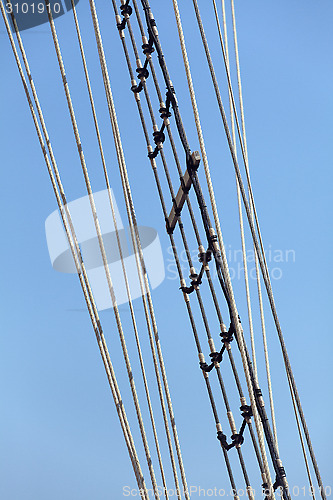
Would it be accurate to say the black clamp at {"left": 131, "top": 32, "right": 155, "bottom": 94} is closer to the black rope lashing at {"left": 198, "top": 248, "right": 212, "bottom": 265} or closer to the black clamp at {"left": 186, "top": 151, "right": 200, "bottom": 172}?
the black clamp at {"left": 186, "top": 151, "right": 200, "bottom": 172}

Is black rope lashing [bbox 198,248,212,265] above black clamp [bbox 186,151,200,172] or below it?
below

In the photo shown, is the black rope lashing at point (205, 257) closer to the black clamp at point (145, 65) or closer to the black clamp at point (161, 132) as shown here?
the black clamp at point (161, 132)

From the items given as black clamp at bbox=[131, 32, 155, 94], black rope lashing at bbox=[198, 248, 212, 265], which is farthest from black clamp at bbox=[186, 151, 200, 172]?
black clamp at bbox=[131, 32, 155, 94]

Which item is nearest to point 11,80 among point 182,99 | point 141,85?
point 182,99

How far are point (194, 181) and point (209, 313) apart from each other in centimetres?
278

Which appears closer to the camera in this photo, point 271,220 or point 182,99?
point 271,220

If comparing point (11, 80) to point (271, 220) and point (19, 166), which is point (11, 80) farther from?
point (271, 220)

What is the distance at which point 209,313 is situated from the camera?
147 inches

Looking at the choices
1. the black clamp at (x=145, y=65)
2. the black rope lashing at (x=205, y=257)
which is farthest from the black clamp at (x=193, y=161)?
the black clamp at (x=145, y=65)

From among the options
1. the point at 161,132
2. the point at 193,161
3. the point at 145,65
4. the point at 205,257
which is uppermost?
the point at 145,65

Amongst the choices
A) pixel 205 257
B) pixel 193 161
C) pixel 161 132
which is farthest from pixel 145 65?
pixel 205 257

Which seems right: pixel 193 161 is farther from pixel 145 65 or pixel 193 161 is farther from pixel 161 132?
pixel 145 65

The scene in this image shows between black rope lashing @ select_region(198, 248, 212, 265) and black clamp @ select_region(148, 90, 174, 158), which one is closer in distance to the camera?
black rope lashing @ select_region(198, 248, 212, 265)

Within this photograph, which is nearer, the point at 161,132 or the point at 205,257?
the point at 205,257
